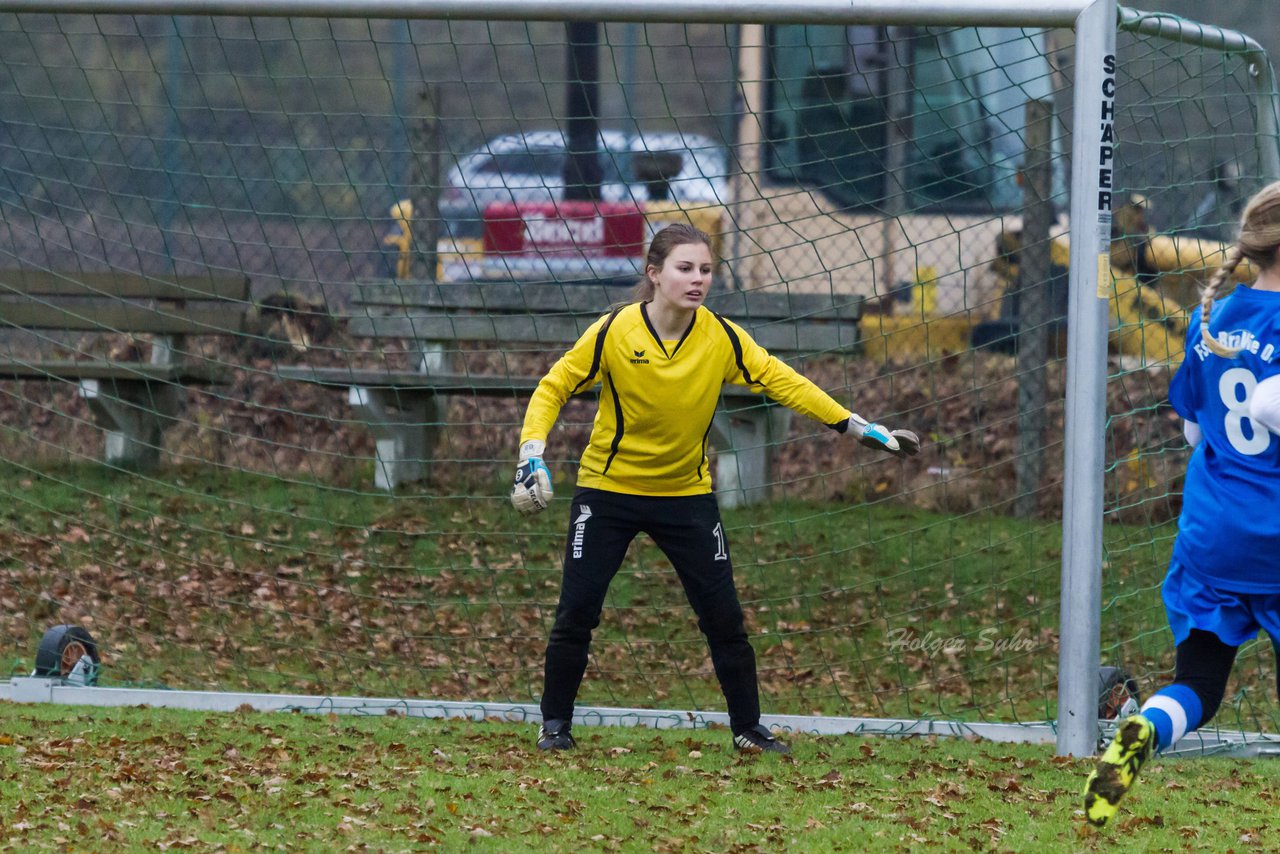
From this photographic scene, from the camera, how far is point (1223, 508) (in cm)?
358

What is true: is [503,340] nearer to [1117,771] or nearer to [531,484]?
[531,484]

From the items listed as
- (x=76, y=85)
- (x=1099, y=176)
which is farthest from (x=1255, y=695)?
(x=76, y=85)

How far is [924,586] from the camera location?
734 centimetres

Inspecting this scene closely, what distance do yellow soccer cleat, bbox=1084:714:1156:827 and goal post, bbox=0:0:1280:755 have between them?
1.24 meters

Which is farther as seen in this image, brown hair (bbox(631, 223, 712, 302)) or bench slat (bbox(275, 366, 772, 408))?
bench slat (bbox(275, 366, 772, 408))

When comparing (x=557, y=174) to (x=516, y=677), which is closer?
(x=516, y=677)

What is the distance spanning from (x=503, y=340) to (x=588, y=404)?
2518mm

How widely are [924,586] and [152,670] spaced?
349cm

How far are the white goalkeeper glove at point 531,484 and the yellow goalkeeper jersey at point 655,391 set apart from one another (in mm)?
165

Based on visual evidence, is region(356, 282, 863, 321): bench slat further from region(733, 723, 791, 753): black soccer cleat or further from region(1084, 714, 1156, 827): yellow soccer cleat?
region(1084, 714, 1156, 827): yellow soccer cleat

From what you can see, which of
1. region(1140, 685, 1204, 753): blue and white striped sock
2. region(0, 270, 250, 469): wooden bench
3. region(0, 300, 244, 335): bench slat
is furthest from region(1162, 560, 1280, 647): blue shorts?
region(0, 300, 244, 335): bench slat

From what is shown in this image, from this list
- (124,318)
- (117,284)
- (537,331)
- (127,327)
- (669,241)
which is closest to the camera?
(669,241)

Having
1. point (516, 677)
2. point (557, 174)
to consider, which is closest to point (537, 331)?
point (516, 677)

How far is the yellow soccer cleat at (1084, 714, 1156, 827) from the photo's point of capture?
3439 millimetres
